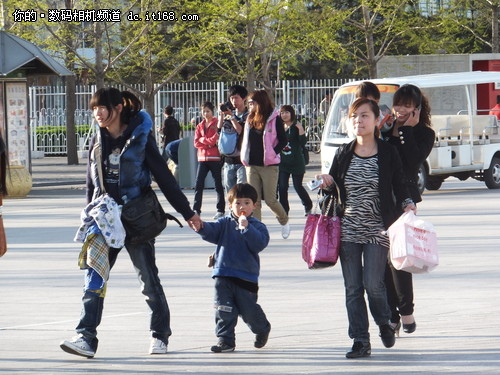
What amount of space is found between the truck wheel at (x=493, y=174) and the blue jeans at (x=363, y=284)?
48.7 feet

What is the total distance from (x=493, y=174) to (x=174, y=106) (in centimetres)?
1588

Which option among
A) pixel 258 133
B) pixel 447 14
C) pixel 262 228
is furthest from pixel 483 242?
pixel 447 14

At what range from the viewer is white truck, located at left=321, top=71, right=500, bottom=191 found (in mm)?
20672

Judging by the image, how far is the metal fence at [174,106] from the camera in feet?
112

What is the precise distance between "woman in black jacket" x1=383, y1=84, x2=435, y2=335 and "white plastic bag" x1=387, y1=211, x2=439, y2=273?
1.58 feet

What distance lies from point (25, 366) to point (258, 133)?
6678 mm

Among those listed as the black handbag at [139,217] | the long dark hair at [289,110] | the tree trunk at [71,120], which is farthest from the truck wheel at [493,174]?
the black handbag at [139,217]

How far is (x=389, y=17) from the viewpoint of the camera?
107ft

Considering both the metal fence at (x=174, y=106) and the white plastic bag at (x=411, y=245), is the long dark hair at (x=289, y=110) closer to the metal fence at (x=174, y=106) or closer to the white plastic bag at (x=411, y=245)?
the white plastic bag at (x=411, y=245)

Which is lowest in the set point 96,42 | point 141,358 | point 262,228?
point 141,358

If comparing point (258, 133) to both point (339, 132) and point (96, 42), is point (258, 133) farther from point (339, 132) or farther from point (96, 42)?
point (96, 42)

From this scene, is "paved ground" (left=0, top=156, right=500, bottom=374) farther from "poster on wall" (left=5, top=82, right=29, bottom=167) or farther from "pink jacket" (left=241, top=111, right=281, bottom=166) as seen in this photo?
"poster on wall" (left=5, top=82, right=29, bottom=167)

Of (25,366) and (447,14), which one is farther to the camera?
(447,14)

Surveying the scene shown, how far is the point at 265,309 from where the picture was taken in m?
8.91
